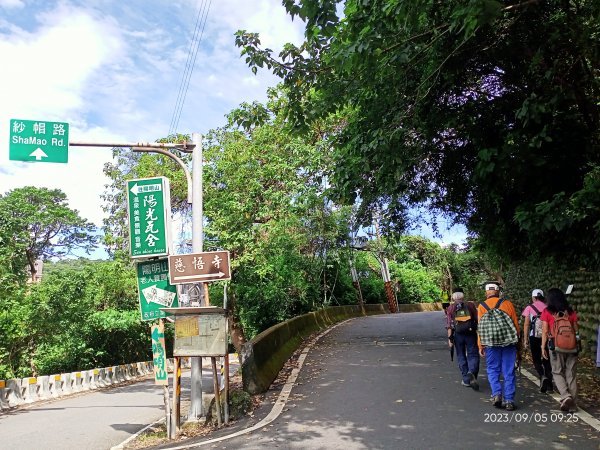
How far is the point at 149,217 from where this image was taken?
7809mm

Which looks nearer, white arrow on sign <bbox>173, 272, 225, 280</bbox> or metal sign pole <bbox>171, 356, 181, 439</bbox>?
metal sign pole <bbox>171, 356, 181, 439</bbox>

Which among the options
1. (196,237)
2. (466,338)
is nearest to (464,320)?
(466,338)

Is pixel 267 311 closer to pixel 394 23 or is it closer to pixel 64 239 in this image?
pixel 394 23

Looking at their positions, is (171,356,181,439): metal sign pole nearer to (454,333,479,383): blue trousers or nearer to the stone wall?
(454,333,479,383): blue trousers

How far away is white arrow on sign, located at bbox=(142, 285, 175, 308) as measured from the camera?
25.4 ft

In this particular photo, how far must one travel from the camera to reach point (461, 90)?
9867 mm

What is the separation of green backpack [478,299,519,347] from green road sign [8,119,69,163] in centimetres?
671

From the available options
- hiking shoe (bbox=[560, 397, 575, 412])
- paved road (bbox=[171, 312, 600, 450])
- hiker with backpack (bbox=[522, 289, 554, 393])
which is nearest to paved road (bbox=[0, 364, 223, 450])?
paved road (bbox=[171, 312, 600, 450])

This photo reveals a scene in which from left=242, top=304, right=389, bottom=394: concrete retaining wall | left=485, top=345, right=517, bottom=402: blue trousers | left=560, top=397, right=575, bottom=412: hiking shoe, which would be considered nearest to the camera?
left=560, top=397, right=575, bottom=412: hiking shoe

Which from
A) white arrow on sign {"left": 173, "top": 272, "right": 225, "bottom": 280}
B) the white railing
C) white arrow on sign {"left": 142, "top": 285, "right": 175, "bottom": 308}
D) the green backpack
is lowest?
the white railing

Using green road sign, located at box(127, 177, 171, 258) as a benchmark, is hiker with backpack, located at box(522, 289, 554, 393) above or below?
below

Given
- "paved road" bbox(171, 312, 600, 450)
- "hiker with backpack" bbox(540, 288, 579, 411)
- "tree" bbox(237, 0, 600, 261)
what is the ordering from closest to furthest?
"paved road" bbox(171, 312, 600, 450), "hiker with backpack" bbox(540, 288, 579, 411), "tree" bbox(237, 0, 600, 261)

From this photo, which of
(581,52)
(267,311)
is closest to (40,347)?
(267,311)

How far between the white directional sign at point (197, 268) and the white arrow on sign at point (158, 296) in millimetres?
534
